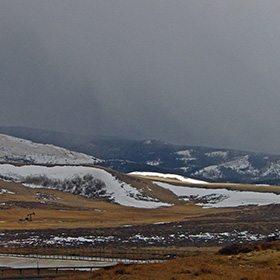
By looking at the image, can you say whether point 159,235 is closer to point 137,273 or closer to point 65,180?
point 137,273

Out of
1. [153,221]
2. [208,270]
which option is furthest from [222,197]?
[208,270]

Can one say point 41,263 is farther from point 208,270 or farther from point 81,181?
point 81,181

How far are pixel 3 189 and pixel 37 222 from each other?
2166 inches

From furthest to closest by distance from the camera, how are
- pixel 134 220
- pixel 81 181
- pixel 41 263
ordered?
pixel 81 181, pixel 134 220, pixel 41 263

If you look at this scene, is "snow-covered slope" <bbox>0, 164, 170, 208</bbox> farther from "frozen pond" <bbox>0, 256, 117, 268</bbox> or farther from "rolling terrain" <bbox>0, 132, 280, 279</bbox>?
"frozen pond" <bbox>0, 256, 117, 268</bbox>

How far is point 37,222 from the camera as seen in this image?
74.1 meters

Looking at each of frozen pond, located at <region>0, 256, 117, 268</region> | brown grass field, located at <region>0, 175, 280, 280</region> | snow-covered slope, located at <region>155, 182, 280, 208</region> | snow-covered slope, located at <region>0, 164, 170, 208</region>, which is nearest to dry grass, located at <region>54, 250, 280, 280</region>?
brown grass field, located at <region>0, 175, 280, 280</region>

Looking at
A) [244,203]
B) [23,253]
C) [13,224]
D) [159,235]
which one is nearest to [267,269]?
[23,253]

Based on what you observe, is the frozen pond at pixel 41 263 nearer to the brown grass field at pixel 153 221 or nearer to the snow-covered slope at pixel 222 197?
the brown grass field at pixel 153 221

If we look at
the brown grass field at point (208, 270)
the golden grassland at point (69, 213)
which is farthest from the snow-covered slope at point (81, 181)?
the brown grass field at point (208, 270)

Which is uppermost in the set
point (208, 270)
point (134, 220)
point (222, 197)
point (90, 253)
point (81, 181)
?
point (81, 181)

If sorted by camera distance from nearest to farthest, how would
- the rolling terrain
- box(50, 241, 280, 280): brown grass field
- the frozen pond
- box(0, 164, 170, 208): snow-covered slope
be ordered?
1. box(50, 241, 280, 280): brown grass field
2. the rolling terrain
3. the frozen pond
4. box(0, 164, 170, 208): snow-covered slope

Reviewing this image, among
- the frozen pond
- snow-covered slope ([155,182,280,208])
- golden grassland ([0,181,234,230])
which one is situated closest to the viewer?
the frozen pond

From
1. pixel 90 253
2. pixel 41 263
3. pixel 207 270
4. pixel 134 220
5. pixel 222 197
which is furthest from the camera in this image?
pixel 222 197
